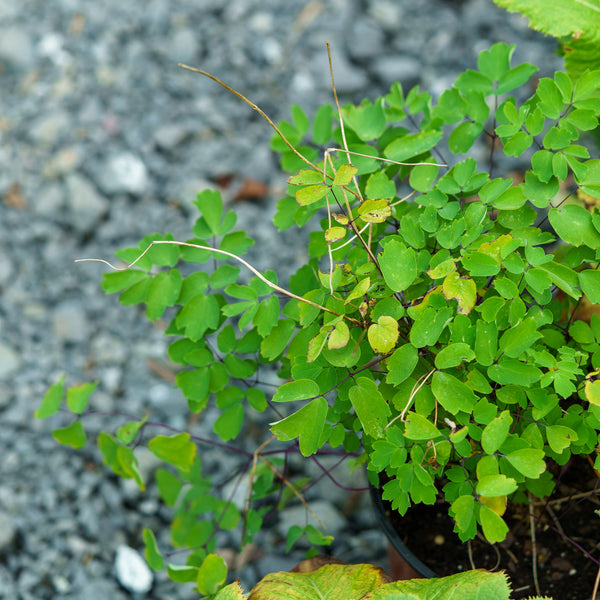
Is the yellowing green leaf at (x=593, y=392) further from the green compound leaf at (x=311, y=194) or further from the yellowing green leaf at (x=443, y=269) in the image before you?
the green compound leaf at (x=311, y=194)

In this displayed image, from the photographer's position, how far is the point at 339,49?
243 cm

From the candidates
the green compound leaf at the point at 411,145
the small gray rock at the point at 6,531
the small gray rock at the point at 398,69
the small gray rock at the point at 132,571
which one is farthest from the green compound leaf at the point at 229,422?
the small gray rock at the point at 398,69

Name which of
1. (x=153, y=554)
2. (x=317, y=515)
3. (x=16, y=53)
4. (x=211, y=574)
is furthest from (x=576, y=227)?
(x=16, y=53)

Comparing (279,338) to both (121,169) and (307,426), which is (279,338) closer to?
(307,426)

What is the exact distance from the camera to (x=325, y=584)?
0.99 metres

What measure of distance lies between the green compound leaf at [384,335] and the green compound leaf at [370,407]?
6cm

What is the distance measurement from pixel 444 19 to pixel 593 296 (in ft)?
6.47

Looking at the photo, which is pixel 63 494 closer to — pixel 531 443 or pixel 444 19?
pixel 531 443

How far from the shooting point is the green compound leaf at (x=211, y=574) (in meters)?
1.02

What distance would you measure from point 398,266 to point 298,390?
9.0 inches

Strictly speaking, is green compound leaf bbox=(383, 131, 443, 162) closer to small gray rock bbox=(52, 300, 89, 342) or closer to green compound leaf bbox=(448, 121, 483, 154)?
green compound leaf bbox=(448, 121, 483, 154)

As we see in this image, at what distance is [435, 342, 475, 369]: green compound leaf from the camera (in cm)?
84

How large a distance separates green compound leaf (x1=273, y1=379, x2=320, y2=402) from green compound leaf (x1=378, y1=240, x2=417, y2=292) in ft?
0.60

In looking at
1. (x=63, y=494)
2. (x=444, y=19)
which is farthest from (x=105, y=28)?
(x=63, y=494)
